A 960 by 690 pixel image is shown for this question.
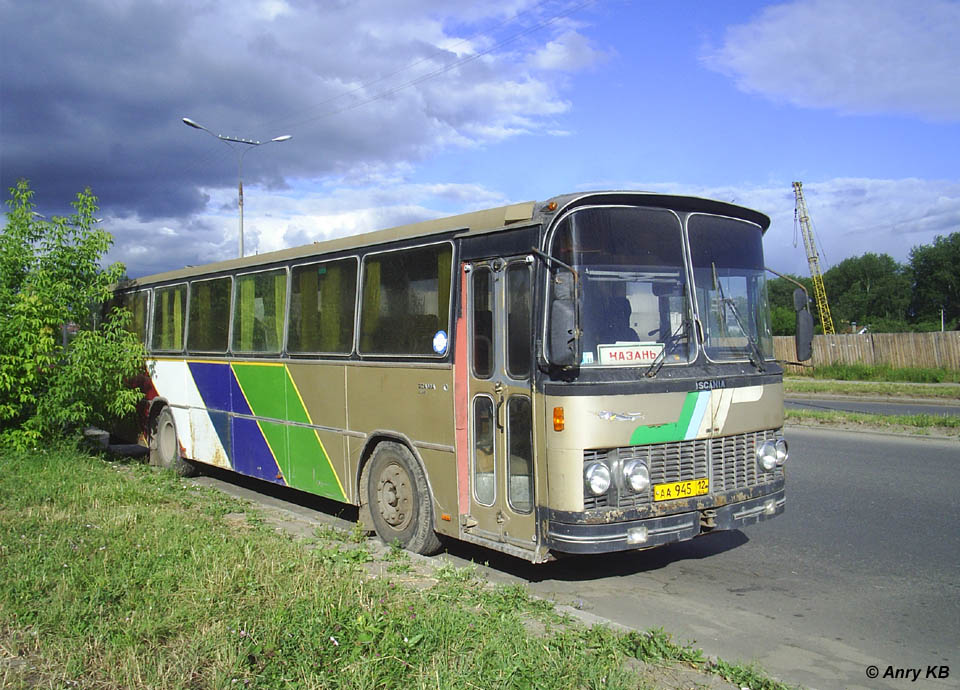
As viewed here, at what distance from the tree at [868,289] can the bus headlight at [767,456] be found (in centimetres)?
8418

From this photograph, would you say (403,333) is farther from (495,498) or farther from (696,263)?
(696,263)

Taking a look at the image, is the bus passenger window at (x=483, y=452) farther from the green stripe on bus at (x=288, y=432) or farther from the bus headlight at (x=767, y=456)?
the green stripe on bus at (x=288, y=432)

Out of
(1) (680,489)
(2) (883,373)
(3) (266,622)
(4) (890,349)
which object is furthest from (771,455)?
(4) (890,349)

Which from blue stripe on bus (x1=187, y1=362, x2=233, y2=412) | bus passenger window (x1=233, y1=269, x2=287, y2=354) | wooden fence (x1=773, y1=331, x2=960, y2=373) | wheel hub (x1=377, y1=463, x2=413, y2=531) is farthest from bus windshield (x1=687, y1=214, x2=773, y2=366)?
wooden fence (x1=773, y1=331, x2=960, y2=373)

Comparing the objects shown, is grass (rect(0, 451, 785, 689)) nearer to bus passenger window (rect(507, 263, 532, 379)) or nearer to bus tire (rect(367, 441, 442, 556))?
bus tire (rect(367, 441, 442, 556))

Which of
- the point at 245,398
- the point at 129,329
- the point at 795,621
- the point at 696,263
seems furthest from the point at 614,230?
the point at 129,329

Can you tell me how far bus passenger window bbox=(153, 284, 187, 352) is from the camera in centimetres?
1252

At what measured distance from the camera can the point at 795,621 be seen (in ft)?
19.4

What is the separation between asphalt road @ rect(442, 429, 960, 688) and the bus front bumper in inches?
21.5

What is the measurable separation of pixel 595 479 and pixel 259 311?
5905 millimetres

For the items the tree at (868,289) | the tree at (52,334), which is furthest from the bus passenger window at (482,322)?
the tree at (868,289)

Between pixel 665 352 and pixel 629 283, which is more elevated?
pixel 629 283

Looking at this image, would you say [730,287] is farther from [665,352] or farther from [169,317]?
[169,317]

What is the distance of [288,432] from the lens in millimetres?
9773
